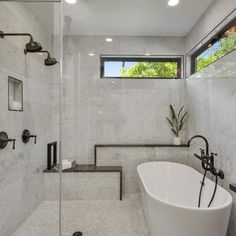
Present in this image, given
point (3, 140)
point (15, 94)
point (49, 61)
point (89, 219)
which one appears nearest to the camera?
point (3, 140)

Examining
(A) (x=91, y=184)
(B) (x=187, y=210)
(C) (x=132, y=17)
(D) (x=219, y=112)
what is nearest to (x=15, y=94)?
(A) (x=91, y=184)

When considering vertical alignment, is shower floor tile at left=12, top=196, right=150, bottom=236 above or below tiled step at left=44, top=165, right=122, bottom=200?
below

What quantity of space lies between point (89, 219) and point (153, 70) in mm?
2685

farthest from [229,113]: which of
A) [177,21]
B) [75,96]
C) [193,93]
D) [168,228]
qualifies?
[75,96]

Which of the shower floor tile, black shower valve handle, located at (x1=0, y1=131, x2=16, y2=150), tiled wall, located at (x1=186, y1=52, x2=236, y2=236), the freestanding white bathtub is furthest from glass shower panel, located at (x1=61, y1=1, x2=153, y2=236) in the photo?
black shower valve handle, located at (x1=0, y1=131, x2=16, y2=150)

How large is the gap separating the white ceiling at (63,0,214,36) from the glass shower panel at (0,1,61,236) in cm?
32

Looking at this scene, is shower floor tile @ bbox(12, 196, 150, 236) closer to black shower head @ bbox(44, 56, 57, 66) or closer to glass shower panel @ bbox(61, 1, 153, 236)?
glass shower panel @ bbox(61, 1, 153, 236)

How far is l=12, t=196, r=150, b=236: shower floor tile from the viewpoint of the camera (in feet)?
7.43

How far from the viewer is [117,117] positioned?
11.4ft

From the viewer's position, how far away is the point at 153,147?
3367mm

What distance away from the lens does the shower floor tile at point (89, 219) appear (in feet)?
7.43

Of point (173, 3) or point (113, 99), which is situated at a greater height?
point (173, 3)

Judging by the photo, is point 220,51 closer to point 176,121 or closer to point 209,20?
point 209,20

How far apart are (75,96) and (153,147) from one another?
5.44ft
